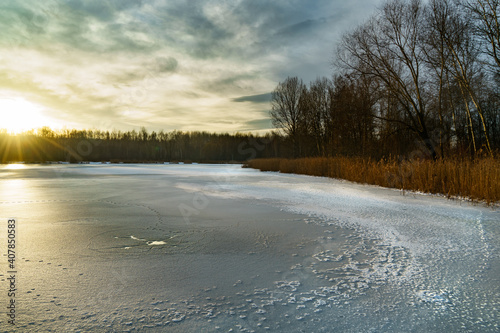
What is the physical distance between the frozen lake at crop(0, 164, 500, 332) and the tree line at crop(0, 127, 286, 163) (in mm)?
54083

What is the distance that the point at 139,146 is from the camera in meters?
82.9

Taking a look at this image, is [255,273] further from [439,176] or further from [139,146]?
[139,146]

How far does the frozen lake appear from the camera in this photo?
1.57 m

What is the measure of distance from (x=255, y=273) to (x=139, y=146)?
86226 mm

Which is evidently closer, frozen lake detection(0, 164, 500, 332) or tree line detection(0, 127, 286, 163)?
frozen lake detection(0, 164, 500, 332)

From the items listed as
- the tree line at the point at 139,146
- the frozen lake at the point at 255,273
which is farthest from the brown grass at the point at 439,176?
the tree line at the point at 139,146

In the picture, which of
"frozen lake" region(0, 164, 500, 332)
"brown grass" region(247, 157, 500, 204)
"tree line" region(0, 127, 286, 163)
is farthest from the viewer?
"tree line" region(0, 127, 286, 163)

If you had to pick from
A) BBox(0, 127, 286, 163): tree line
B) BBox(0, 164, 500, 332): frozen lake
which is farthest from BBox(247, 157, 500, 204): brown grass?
BBox(0, 127, 286, 163): tree line

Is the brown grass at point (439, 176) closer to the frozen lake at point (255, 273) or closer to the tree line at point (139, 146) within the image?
the frozen lake at point (255, 273)

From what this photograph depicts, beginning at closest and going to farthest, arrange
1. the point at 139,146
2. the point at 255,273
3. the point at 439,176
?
the point at 255,273 → the point at 439,176 → the point at 139,146

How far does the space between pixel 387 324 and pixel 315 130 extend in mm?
29573

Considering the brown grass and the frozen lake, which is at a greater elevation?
the brown grass

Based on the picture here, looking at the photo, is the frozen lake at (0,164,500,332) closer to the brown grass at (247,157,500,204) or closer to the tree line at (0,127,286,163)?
the brown grass at (247,157,500,204)

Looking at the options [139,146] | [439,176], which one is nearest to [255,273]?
[439,176]
